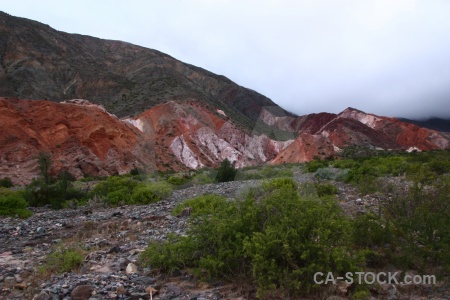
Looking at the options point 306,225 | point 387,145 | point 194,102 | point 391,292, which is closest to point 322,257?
point 306,225

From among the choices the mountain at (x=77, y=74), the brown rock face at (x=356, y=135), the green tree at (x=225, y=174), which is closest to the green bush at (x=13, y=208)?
the green tree at (x=225, y=174)

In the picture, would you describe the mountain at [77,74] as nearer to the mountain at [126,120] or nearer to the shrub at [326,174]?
the mountain at [126,120]

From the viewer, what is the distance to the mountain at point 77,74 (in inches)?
1983

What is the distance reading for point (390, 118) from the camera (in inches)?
3324

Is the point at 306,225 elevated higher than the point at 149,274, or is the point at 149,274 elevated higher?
the point at 306,225

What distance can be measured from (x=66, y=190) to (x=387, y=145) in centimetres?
6514

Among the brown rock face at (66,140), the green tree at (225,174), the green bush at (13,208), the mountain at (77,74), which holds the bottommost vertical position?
the green bush at (13,208)

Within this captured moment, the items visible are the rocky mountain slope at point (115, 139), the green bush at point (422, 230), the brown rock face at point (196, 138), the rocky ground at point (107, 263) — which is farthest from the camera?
the brown rock face at point (196, 138)

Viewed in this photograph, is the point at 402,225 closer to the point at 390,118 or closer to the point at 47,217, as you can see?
the point at 47,217

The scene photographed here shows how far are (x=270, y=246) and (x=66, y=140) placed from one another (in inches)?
1422

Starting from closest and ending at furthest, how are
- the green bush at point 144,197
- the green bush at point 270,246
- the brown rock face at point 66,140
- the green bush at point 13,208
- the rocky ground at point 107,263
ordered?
the green bush at point 270,246 → the rocky ground at point 107,263 → the green bush at point 13,208 → the green bush at point 144,197 → the brown rock face at point 66,140

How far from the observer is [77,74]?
56969 mm

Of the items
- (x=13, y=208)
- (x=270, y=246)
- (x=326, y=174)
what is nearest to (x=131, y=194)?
(x=13, y=208)

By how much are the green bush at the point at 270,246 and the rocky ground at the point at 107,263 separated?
222mm
